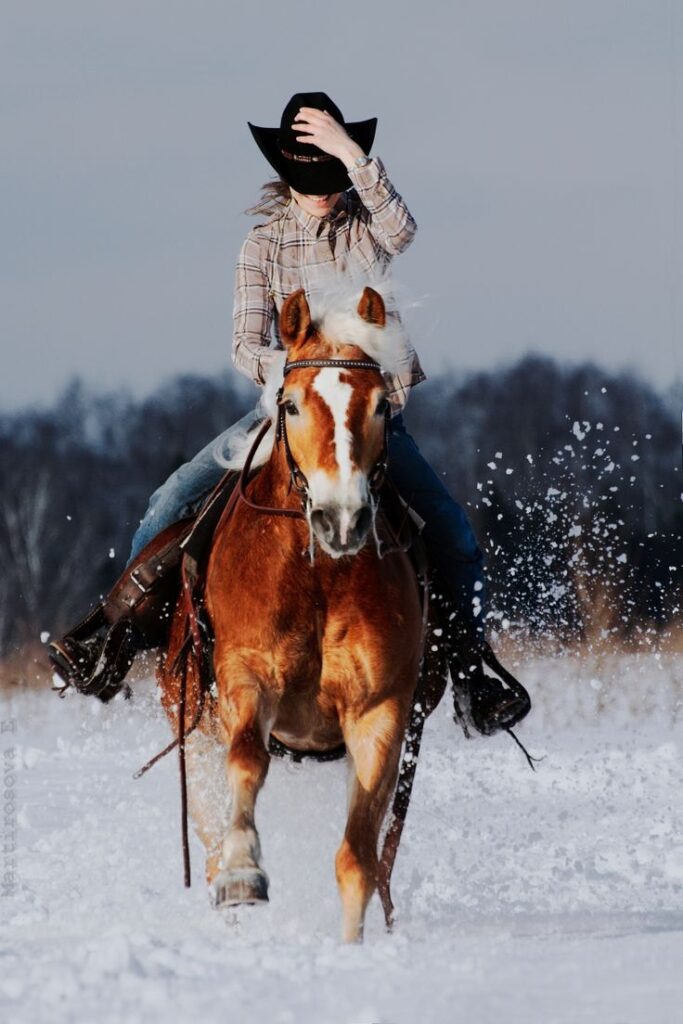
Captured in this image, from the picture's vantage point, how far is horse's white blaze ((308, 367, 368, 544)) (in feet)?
18.2

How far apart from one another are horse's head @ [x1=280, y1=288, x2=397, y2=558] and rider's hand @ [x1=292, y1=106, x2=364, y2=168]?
84 centimetres

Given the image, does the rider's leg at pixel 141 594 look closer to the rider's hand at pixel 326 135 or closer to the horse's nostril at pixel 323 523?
the rider's hand at pixel 326 135

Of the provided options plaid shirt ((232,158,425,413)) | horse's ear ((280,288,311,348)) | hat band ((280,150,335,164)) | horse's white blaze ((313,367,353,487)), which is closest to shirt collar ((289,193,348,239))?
plaid shirt ((232,158,425,413))

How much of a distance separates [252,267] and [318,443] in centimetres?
151

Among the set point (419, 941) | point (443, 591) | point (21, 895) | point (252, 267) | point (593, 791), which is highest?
point (252, 267)

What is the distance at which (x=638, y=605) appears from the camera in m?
23.2

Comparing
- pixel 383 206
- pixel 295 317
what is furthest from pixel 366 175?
pixel 295 317

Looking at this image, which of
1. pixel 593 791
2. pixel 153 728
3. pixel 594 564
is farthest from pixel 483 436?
pixel 593 791

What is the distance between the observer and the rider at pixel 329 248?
6723mm

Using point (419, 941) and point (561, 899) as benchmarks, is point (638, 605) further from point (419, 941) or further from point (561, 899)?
point (419, 941)

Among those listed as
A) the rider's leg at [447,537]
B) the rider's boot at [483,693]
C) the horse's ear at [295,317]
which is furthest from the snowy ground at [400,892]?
the horse's ear at [295,317]

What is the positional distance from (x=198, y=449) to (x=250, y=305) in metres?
45.9

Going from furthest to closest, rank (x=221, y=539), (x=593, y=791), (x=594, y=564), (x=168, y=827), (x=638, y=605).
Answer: (x=638, y=605) < (x=594, y=564) < (x=593, y=791) < (x=168, y=827) < (x=221, y=539)

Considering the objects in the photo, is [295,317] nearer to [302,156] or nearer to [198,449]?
[302,156]
